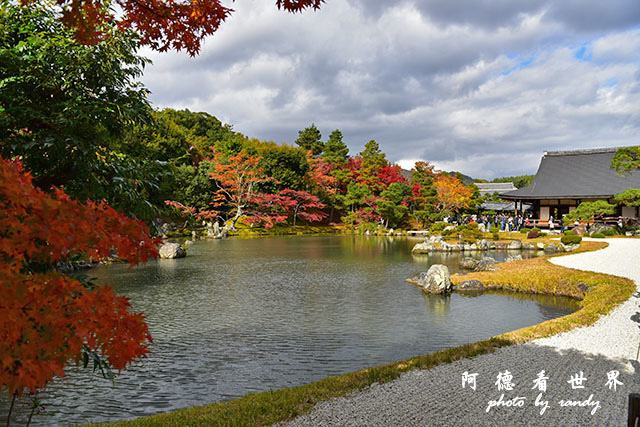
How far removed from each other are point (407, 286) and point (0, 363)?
1111cm

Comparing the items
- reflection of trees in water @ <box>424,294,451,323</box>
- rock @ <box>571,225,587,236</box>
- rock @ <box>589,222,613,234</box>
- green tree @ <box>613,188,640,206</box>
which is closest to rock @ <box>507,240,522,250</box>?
rock @ <box>571,225,587,236</box>

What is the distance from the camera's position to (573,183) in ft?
106

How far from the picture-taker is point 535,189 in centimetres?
3291

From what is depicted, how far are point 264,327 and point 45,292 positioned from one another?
20.3 feet

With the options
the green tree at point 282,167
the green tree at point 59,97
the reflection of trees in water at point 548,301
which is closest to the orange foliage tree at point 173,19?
the green tree at point 59,97

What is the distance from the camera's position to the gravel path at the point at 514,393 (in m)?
3.65

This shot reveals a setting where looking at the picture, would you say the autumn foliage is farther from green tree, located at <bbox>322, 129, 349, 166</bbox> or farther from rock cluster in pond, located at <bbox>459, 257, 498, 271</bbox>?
green tree, located at <bbox>322, 129, 349, 166</bbox>

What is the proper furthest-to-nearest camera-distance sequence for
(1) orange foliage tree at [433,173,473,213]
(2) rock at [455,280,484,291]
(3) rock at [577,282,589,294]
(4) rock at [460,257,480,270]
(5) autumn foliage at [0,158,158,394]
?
(1) orange foliage tree at [433,173,473,213]
(4) rock at [460,257,480,270]
(2) rock at [455,280,484,291]
(3) rock at [577,282,589,294]
(5) autumn foliage at [0,158,158,394]

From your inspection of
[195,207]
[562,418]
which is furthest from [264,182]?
[562,418]

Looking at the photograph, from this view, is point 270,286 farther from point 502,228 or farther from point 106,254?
point 502,228

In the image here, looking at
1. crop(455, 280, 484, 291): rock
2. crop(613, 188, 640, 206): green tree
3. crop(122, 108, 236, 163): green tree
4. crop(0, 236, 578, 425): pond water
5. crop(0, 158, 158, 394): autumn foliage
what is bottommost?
crop(0, 236, 578, 425): pond water

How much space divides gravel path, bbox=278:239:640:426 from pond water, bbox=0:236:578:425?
1.60m

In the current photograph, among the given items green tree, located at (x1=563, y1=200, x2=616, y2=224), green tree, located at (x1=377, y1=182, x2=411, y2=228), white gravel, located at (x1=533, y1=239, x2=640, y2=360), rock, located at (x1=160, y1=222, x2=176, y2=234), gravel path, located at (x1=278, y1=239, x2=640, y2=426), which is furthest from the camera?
green tree, located at (x1=377, y1=182, x2=411, y2=228)

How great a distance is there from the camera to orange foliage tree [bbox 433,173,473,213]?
37812 millimetres
